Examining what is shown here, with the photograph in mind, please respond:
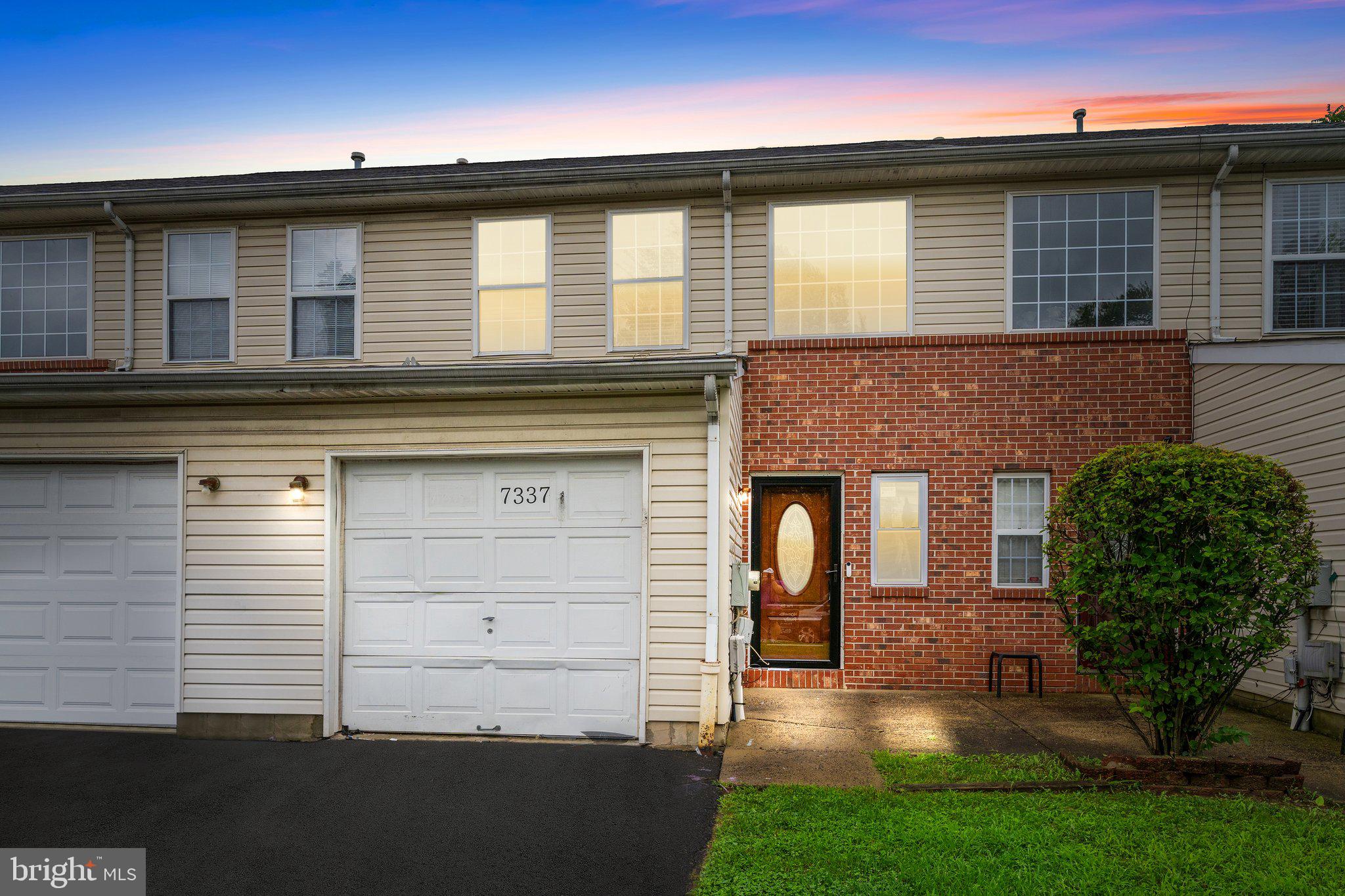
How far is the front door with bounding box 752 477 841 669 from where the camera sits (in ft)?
29.0

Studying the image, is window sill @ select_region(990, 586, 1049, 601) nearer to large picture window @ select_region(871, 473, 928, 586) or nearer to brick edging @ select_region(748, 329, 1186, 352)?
large picture window @ select_region(871, 473, 928, 586)

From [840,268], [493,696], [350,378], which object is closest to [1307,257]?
[840,268]

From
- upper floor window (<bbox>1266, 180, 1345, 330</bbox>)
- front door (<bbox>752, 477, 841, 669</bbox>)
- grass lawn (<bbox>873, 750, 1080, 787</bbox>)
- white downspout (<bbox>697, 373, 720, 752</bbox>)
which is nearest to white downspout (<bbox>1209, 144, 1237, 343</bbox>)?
upper floor window (<bbox>1266, 180, 1345, 330</bbox>)

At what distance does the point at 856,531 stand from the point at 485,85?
9.06m

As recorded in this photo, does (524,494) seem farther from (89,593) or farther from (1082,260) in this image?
(1082,260)

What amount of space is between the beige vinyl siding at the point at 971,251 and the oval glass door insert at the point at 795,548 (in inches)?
78.7

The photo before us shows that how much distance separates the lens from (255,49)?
12258mm

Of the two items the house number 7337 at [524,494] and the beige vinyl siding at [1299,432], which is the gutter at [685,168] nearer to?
the beige vinyl siding at [1299,432]

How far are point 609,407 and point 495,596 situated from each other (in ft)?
6.20

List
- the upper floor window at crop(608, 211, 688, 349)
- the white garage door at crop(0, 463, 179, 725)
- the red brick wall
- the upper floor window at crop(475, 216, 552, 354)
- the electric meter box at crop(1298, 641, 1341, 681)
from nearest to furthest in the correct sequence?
the electric meter box at crop(1298, 641, 1341, 681), the white garage door at crop(0, 463, 179, 725), the red brick wall, the upper floor window at crop(608, 211, 688, 349), the upper floor window at crop(475, 216, 552, 354)

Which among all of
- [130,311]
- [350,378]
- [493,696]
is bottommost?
[493,696]

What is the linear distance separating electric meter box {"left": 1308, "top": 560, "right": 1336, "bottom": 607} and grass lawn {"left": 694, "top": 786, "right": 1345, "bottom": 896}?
257 centimetres

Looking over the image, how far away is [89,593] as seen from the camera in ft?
24.3

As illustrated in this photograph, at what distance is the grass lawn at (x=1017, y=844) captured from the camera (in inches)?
149
